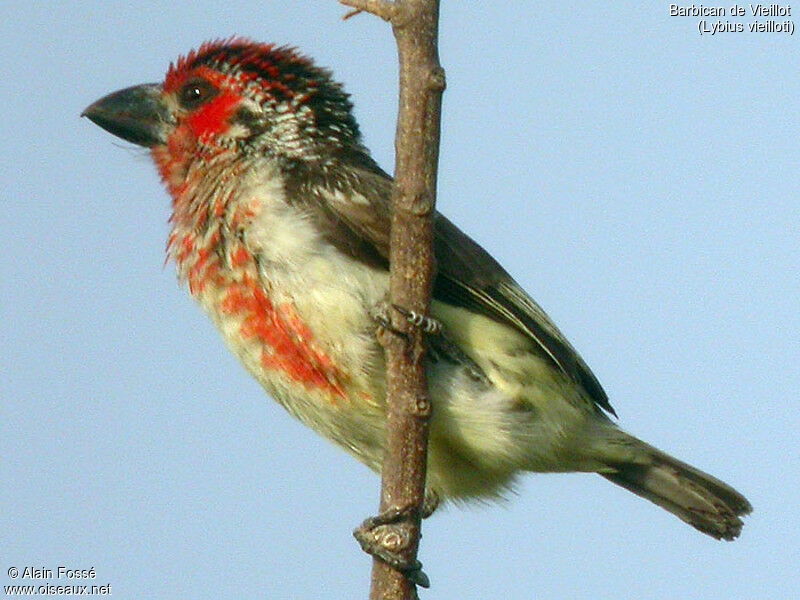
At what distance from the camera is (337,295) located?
4.33 metres

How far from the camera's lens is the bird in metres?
4.44

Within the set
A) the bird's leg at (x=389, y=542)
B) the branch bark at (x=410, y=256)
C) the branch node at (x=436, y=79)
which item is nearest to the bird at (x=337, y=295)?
the branch bark at (x=410, y=256)

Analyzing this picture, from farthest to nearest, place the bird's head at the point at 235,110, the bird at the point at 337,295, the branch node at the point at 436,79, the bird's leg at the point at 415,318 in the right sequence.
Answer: the bird's head at the point at 235,110 → the bird at the point at 337,295 → the bird's leg at the point at 415,318 → the branch node at the point at 436,79

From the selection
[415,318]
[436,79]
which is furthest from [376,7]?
[415,318]

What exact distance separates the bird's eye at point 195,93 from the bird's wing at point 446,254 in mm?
707

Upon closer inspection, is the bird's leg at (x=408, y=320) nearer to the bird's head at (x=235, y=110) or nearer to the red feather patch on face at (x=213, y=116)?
the bird's head at (x=235, y=110)

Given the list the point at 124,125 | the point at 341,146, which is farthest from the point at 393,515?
the point at 124,125

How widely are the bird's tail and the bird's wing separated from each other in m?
0.65

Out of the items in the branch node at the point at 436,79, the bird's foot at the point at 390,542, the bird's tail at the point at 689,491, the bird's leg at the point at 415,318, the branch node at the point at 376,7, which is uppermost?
the branch node at the point at 376,7

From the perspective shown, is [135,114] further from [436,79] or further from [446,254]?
[436,79]

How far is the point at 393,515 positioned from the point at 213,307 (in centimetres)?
111

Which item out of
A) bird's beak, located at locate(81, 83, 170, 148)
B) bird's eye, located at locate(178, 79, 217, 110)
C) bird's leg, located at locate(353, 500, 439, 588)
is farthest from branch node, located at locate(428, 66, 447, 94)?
bird's beak, located at locate(81, 83, 170, 148)

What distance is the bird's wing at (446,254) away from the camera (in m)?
4.53

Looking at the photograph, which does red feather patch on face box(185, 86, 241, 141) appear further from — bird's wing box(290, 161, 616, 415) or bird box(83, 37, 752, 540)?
bird's wing box(290, 161, 616, 415)
